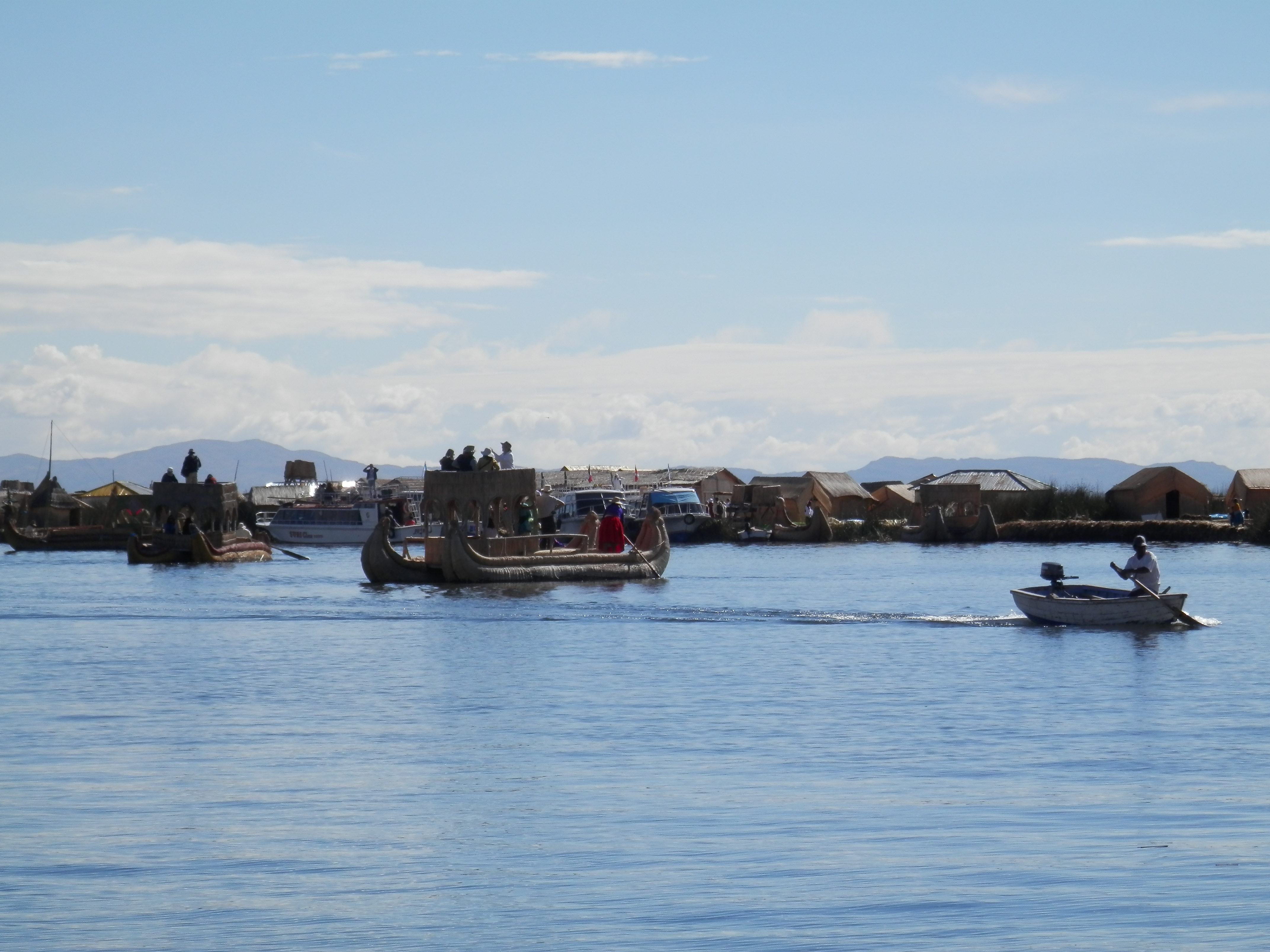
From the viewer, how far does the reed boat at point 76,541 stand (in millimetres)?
81125

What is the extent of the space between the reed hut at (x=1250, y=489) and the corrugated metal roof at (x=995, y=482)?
907cm

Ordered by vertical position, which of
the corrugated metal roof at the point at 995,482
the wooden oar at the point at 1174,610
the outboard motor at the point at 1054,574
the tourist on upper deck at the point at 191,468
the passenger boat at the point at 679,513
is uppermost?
the corrugated metal roof at the point at 995,482

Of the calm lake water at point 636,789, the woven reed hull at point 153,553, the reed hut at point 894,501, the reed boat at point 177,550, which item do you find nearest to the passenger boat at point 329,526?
the reed boat at point 177,550

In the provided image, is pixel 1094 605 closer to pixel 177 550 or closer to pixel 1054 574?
pixel 1054 574

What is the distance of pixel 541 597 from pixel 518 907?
29.3 meters

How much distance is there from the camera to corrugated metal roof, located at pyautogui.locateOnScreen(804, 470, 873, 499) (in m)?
103

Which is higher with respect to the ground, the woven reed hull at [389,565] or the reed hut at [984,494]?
the reed hut at [984,494]

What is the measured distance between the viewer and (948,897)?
453 inches

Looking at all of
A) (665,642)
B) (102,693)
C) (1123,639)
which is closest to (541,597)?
(665,642)

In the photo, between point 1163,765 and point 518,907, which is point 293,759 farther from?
point 1163,765

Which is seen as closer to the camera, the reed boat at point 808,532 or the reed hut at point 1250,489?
the reed hut at point 1250,489

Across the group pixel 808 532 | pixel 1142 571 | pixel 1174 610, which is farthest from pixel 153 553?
pixel 1174 610

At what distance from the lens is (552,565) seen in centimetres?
4194

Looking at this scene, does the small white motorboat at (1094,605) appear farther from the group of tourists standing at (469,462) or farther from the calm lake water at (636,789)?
the group of tourists standing at (469,462)
